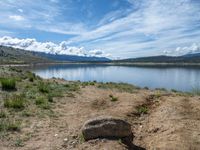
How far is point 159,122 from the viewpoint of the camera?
11.2 metres

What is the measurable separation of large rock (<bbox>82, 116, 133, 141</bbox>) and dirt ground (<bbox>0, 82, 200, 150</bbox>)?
242 mm

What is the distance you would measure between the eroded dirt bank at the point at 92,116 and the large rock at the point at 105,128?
0.91ft

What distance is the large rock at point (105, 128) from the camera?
959 centimetres

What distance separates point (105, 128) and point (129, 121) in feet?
8.14

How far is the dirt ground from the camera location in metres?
9.12

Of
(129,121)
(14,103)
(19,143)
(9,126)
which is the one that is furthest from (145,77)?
(19,143)

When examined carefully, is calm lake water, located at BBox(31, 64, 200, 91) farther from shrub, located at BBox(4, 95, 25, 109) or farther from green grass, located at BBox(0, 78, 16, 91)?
shrub, located at BBox(4, 95, 25, 109)

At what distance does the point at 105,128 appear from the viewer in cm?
964

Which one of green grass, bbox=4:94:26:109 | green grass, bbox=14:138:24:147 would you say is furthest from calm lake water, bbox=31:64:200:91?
green grass, bbox=14:138:24:147

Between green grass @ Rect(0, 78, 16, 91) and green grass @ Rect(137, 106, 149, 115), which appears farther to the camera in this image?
green grass @ Rect(0, 78, 16, 91)

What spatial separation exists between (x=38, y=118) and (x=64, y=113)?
57.9 inches

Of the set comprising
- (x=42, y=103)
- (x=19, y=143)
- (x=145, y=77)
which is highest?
(x=42, y=103)

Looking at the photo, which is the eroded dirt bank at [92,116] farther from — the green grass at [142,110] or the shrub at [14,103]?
the shrub at [14,103]

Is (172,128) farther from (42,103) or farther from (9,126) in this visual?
(42,103)
